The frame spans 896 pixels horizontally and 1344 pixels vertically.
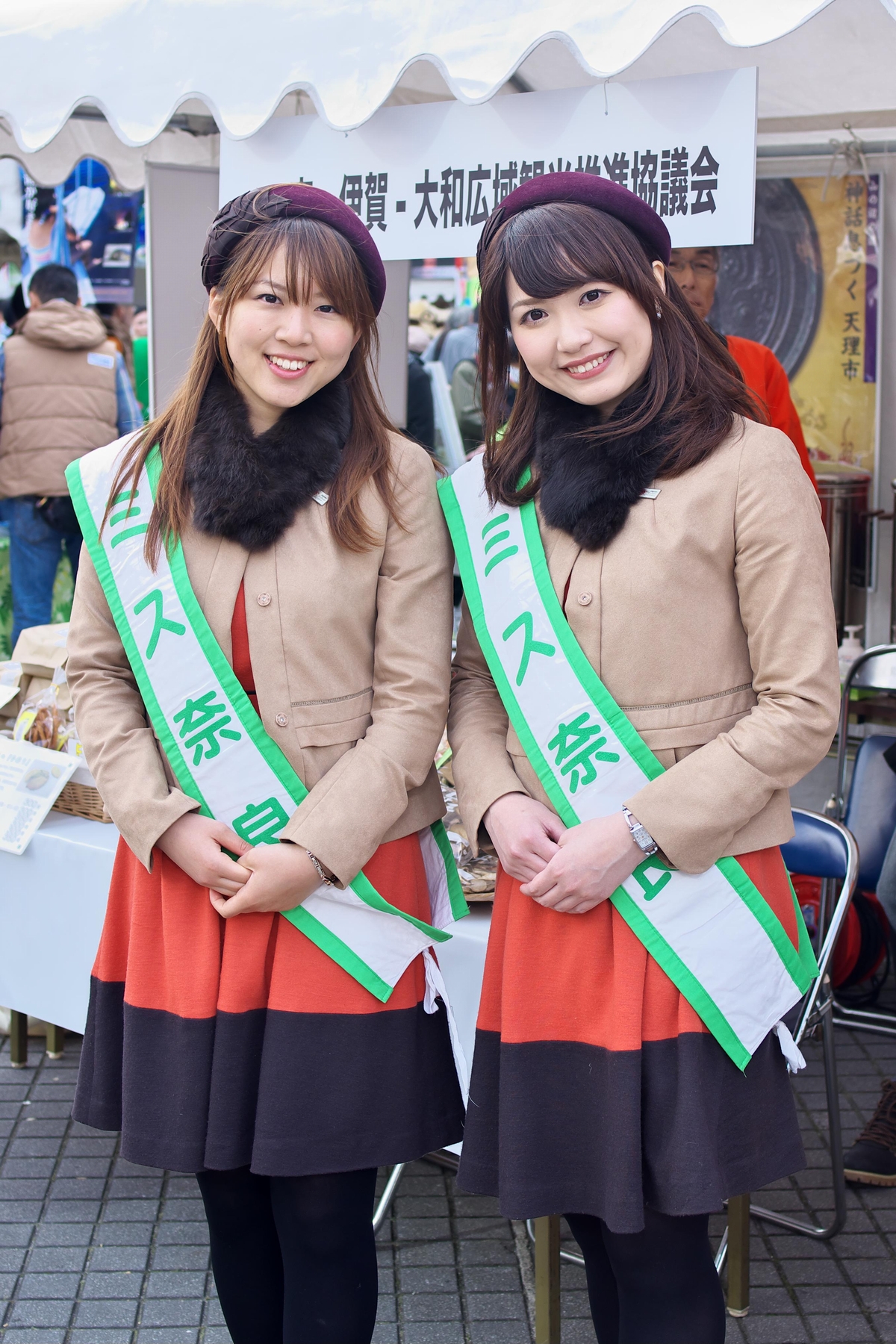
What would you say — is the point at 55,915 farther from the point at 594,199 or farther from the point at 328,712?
the point at 594,199

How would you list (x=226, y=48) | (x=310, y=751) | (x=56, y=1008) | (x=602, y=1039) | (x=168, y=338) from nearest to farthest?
(x=602, y=1039)
(x=310, y=751)
(x=56, y=1008)
(x=226, y=48)
(x=168, y=338)

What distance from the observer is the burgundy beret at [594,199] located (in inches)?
67.8

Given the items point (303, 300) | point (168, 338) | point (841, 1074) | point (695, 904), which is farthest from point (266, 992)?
point (168, 338)

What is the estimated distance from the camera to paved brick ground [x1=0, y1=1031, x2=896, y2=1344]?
8.15 feet

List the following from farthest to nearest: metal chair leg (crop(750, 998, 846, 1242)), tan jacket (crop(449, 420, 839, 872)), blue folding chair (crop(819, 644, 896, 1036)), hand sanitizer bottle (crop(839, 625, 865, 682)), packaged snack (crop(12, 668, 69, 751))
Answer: hand sanitizer bottle (crop(839, 625, 865, 682))
blue folding chair (crop(819, 644, 896, 1036))
packaged snack (crop(12, 668, 69, 751))
metal chair leg (crop(750, 998, 846, 1242))
tan jacket (crop(449, 420, 839, 872))

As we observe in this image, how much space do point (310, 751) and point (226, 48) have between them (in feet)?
7.50

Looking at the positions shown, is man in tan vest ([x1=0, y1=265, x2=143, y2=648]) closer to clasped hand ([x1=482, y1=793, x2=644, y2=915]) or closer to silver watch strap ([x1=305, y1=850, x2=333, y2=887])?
silver watch strap ([x1=305, y1=850, x2=333, y2=887])

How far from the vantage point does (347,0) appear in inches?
123

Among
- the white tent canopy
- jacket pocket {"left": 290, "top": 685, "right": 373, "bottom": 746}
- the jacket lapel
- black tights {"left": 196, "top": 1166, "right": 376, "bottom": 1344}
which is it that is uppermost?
the white tent canopy

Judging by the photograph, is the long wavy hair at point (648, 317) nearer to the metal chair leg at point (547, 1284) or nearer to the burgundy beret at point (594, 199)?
the burgundy beret at point (594, 199)

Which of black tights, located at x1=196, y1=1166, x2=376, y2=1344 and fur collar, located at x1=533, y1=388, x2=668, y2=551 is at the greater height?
fur collar, located at x1=533, y1=388, x2=668, y2=551

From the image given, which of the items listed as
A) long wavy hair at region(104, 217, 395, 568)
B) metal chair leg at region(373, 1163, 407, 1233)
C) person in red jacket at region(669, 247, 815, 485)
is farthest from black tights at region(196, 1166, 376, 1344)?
person in red jacket at region(669, 247, 815, 485)

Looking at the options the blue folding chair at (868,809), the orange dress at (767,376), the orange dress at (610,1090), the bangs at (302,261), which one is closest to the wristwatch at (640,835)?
the orange dress at (610,1090)

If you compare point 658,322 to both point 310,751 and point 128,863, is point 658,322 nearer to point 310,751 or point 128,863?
point 310,751
